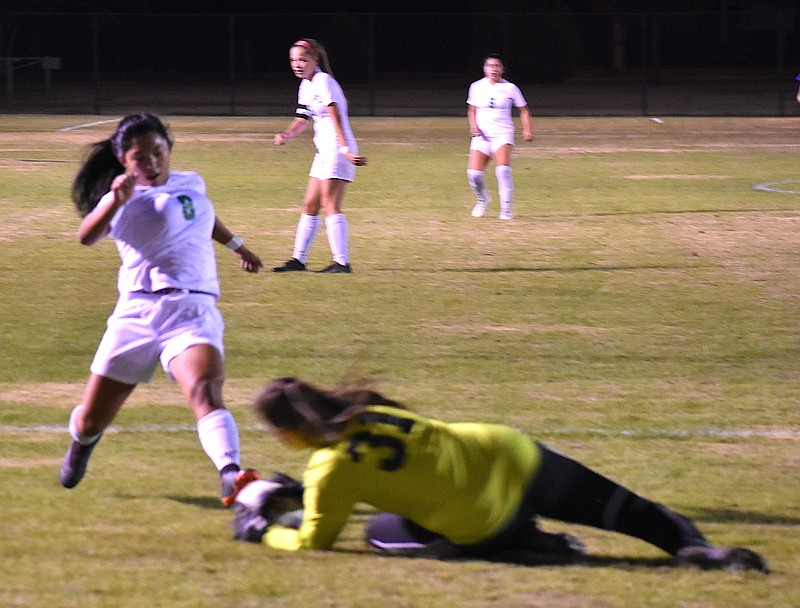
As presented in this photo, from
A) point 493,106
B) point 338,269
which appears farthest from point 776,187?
point 338,269

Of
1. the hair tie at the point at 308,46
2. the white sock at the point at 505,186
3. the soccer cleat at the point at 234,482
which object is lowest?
the white sock at the point at 505,186

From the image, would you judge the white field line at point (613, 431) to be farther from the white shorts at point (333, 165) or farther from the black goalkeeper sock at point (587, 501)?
the white shorts at point (333, 165)

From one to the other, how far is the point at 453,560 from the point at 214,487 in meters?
1.60

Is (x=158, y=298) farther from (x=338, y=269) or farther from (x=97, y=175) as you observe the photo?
(x=338, y=269)

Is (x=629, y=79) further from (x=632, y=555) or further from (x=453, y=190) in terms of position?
(x=632, y=555)

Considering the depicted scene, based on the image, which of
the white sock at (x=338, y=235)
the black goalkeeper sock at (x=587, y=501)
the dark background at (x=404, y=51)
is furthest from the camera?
the dark background at (x=404, y=51)

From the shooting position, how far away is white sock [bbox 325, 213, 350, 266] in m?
12.7

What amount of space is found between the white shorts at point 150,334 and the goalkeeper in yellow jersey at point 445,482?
827 mm

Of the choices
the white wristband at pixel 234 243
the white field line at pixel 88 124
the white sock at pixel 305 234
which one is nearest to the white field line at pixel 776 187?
the white sock at pixel 305 234

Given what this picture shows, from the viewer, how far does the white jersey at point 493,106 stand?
1706cm

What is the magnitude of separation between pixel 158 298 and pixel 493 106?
1160 cm

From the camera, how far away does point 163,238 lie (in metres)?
5.91

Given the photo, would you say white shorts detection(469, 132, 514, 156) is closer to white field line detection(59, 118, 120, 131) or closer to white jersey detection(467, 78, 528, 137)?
white jersey detection(467, 78, 528, 137)

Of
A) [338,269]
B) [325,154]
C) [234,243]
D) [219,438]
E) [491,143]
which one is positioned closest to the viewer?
[219,438]
